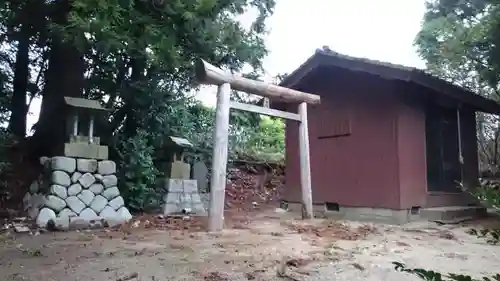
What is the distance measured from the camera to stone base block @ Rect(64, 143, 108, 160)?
635cm

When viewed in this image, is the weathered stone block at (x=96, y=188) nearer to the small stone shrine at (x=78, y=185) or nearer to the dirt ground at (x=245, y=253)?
the small stone shrine at (x=78, y=185)

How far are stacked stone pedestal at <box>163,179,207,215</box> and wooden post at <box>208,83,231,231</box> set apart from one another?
243 cm

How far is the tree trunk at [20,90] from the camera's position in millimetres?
8938

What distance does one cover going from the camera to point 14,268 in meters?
3.52

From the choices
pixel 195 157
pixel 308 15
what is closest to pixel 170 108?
pixel 195 157

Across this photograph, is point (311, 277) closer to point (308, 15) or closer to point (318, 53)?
point (318, 53)

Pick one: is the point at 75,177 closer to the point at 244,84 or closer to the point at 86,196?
the point at 86,196

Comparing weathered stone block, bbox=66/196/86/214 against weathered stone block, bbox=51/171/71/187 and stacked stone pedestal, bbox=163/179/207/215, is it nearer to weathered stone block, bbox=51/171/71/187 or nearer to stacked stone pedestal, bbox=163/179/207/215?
weathered stone block, bbox=51/171/71/187

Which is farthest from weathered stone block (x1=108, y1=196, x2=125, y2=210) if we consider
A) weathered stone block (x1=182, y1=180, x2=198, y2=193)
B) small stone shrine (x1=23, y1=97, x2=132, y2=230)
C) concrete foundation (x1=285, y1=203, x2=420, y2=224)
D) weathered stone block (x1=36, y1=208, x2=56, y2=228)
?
concrete foundation (x1=285, y1=203, x2=420, y2=224)

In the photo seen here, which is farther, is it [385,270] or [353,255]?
[353,255]

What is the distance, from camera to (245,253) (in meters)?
4.06

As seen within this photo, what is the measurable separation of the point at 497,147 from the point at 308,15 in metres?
9.12

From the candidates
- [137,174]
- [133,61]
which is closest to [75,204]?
[137,174]

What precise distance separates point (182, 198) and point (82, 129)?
7.33ft
